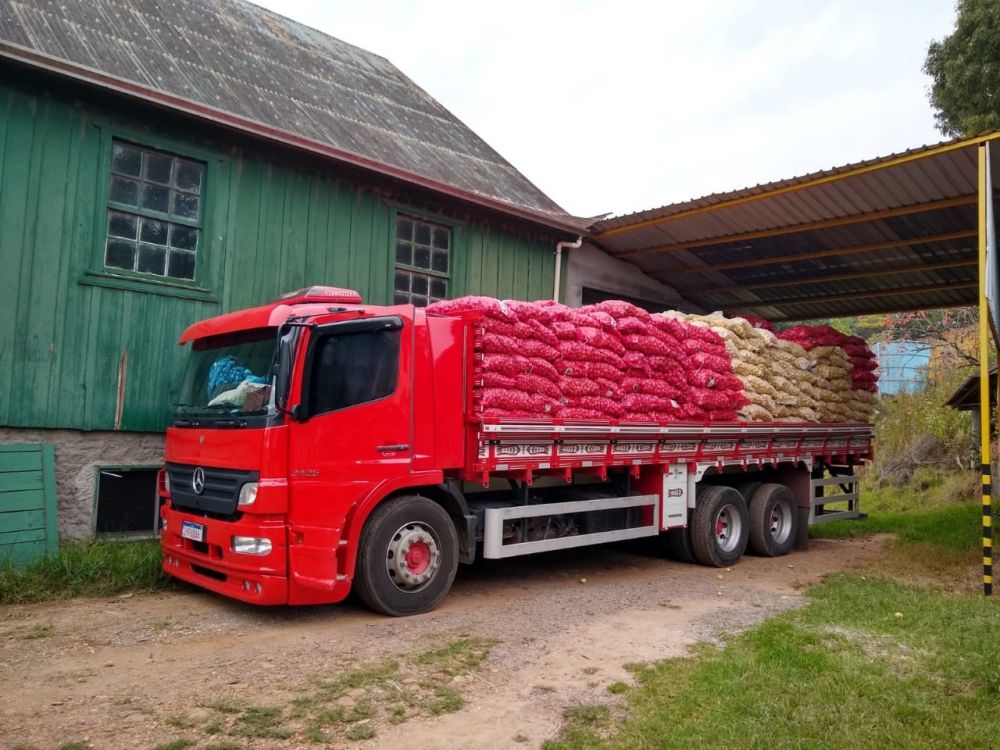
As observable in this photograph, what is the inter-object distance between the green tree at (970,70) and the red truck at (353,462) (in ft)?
47.4

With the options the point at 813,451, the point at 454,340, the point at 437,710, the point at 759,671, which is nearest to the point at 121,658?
the point at 437,710

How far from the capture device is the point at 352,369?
6375mm

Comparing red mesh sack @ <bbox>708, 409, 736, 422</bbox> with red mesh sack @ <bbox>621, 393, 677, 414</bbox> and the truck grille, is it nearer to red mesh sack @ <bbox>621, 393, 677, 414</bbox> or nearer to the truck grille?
red mesh sack @ <bbox>621, 393, 677, 414</bbox>

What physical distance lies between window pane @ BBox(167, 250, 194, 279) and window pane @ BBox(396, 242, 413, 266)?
2.86 meters

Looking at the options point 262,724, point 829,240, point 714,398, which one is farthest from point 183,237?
point 829,240

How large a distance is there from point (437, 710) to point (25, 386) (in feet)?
18.5

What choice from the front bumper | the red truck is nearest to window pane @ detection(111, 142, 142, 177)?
the red truck

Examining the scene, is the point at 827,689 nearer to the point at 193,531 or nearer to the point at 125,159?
the point at 193,531

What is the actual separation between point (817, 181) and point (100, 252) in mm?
8613

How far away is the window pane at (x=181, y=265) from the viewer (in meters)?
8.73

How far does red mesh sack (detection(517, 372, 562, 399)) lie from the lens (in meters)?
7.27

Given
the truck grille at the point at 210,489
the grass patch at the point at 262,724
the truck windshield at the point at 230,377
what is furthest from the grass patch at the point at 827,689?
the truck windshield at the point at 230,377

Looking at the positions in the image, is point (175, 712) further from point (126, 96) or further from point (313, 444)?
point (126, 96)

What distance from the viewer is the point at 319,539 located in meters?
6.00
